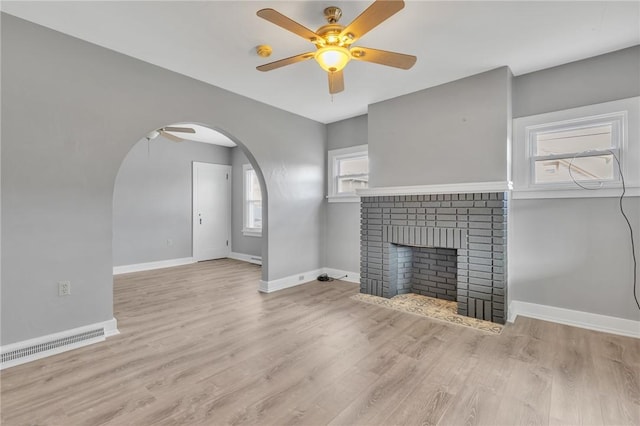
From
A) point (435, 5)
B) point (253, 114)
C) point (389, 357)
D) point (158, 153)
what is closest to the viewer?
point (435, 5)

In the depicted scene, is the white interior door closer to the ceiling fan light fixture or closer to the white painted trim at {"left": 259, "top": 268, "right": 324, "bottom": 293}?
the white painted trim at {"left": 259, "top": 268, "right": 324, "bottom": 293}

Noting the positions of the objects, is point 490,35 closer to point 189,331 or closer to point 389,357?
point 389,357

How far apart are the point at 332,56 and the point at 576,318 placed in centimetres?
346

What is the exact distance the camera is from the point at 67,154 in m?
2.56

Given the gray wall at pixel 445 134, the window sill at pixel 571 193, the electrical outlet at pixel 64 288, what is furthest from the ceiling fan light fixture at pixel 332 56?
the electrical outlet at pixel 64 288

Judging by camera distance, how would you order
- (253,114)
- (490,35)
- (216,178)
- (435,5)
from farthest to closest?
(216,178) < (253,114) < (490,35) < (435,5)

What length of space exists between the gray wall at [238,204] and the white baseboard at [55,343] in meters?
3.95

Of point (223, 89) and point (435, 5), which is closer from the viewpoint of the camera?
point (435, 5)

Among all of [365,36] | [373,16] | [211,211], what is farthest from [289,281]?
[373,16]

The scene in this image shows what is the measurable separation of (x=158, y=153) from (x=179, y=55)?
356cm

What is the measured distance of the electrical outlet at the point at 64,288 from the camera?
2.53 m

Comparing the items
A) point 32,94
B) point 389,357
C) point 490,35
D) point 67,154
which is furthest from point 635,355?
point 32,94

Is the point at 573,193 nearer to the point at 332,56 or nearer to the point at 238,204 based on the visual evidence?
the point at 332,56

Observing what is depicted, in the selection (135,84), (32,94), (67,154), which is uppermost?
(135,84)
